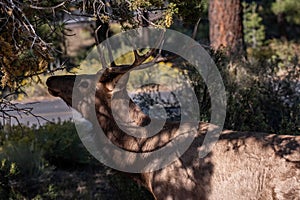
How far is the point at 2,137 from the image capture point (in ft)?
29.3

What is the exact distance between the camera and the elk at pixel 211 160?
4.01 meters

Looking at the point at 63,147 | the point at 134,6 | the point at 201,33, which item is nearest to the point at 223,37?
the point at 63,147

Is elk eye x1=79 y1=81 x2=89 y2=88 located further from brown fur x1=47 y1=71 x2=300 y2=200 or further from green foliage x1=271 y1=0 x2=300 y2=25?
green foliage x1=271 y1=0 x2=300 y2=25

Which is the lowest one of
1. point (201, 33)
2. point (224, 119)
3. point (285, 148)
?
point (201, 33)

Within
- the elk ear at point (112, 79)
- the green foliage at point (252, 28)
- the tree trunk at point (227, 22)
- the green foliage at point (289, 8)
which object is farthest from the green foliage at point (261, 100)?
the green foliage at point (289, 8)

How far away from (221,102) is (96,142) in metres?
2.05

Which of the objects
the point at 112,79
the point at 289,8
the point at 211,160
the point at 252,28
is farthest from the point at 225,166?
the point at 289,8

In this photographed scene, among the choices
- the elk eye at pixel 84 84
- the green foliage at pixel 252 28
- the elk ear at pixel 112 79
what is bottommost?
the green foliage at pixel 252 28

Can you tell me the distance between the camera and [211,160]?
4320 mm

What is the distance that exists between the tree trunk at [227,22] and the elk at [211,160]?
6.70 meters

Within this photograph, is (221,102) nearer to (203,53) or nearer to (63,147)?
(203,53)

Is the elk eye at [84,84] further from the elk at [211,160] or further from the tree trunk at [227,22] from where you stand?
the tree trunk at [227,22]

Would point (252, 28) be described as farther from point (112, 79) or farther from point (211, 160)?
point (211, 160)

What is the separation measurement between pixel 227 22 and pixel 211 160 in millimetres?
7629
